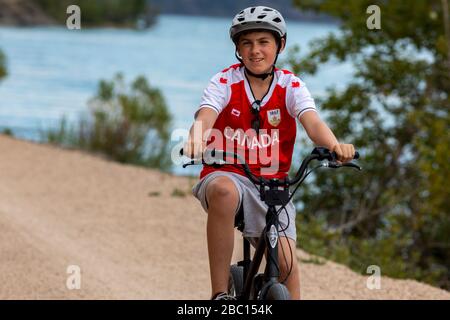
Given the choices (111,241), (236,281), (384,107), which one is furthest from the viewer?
(384,107)

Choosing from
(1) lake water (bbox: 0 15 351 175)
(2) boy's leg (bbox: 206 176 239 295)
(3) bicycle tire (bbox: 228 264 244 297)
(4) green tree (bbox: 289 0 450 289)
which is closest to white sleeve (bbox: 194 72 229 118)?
(2) boy's leg (bbox: 206 176 239 295)

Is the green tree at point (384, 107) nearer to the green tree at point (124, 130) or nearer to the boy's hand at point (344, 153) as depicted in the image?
the green tree at point (124, 130)

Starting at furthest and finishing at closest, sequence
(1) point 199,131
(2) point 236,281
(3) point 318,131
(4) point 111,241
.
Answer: (4) point 111,241 < (2) point 236,281 < (3) point 318,131 < (1) point 199,131

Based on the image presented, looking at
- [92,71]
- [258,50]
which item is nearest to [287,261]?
[258,50]

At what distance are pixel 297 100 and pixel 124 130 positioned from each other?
11.0 meters

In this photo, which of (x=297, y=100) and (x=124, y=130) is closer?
(x=297, y=100)

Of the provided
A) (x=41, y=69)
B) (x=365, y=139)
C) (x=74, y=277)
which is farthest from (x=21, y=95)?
(x=74, y=277)

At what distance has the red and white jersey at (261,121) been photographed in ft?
16.2

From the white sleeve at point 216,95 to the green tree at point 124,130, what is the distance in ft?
34.5

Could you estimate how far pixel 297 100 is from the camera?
499 cm

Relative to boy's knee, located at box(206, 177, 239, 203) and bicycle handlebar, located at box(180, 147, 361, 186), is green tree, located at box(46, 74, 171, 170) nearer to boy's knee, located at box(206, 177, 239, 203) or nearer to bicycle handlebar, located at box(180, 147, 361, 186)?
boy's knee, located at box(206, 177, 239, 203)

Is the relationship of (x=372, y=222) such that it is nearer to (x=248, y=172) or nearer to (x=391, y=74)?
(x=391, y=74)

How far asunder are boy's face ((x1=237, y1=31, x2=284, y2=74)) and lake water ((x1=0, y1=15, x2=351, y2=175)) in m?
9.51

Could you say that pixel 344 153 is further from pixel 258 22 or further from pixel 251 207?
pixel 258 22
